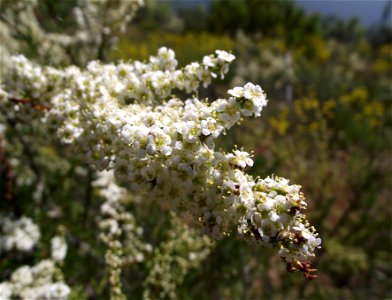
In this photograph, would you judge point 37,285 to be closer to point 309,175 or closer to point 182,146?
point 182,146

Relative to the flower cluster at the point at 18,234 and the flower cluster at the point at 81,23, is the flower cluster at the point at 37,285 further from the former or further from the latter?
the flower cluster at the point at 81,23

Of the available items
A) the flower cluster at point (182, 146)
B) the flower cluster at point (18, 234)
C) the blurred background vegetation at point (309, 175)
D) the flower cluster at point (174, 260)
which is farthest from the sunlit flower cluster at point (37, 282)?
the flower cluster at point (182, 146)

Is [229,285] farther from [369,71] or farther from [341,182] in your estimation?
[369,71]

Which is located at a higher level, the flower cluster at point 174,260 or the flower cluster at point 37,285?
the flower cluster at point 174,260

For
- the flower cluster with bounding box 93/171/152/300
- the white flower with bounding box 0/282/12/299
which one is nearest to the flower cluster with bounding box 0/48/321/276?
the flower cluster with bounding box 93/171/152/300

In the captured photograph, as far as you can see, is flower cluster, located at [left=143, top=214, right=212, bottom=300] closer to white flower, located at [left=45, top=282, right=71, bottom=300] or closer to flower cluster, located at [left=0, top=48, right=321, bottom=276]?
white flower, located at [left=45, top=282, right=71, bottom=300]

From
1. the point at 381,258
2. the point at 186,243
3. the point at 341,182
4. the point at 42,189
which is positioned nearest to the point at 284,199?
the point at 186,243

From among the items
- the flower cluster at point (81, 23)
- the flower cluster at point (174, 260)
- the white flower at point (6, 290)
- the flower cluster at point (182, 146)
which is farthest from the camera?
the flower cluster at point (81, 23)

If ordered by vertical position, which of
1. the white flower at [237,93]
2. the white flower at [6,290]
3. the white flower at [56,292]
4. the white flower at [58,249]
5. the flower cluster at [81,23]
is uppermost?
the flower cluster at [81,23]
